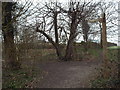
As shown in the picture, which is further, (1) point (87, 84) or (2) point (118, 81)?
(1) point (87, 84)

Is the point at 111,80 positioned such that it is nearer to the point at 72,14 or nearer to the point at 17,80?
the point at 17,80

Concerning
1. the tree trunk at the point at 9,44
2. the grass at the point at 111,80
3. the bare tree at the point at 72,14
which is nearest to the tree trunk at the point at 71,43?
the bare tree at the point at 72,14

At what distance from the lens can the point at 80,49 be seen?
12547mm

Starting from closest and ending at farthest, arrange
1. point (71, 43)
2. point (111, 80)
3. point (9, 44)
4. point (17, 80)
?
1. point (111, 80)
2. point (17, 80)
3. point (9, 44)
4. point (71, 43)

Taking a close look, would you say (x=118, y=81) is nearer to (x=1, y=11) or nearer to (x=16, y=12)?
(x=1, y=11)

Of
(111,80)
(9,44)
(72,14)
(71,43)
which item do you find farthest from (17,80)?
(72,14)

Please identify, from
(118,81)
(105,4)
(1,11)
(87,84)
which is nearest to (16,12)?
(1,11)

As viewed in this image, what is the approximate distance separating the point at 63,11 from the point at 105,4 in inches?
129

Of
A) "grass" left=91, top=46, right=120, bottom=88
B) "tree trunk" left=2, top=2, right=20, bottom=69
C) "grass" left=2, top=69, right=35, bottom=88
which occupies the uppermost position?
"tree trunk" left=2, top=2, right=20, bottom=69

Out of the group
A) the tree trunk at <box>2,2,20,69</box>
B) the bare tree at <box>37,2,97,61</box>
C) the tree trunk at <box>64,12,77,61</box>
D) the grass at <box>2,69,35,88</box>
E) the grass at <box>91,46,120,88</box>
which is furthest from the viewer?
the tree trunk at <box>64,12,77,61</box>

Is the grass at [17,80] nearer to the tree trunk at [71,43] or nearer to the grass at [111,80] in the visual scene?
the grass at [111,80]

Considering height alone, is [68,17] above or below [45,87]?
above

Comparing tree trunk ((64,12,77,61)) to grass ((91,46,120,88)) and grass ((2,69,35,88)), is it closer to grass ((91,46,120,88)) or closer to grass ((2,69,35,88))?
grass ((2,69,35,88))

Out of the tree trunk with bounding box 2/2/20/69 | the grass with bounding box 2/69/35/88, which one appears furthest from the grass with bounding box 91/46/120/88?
the tree trunk with bounding box 2/2/20/69
